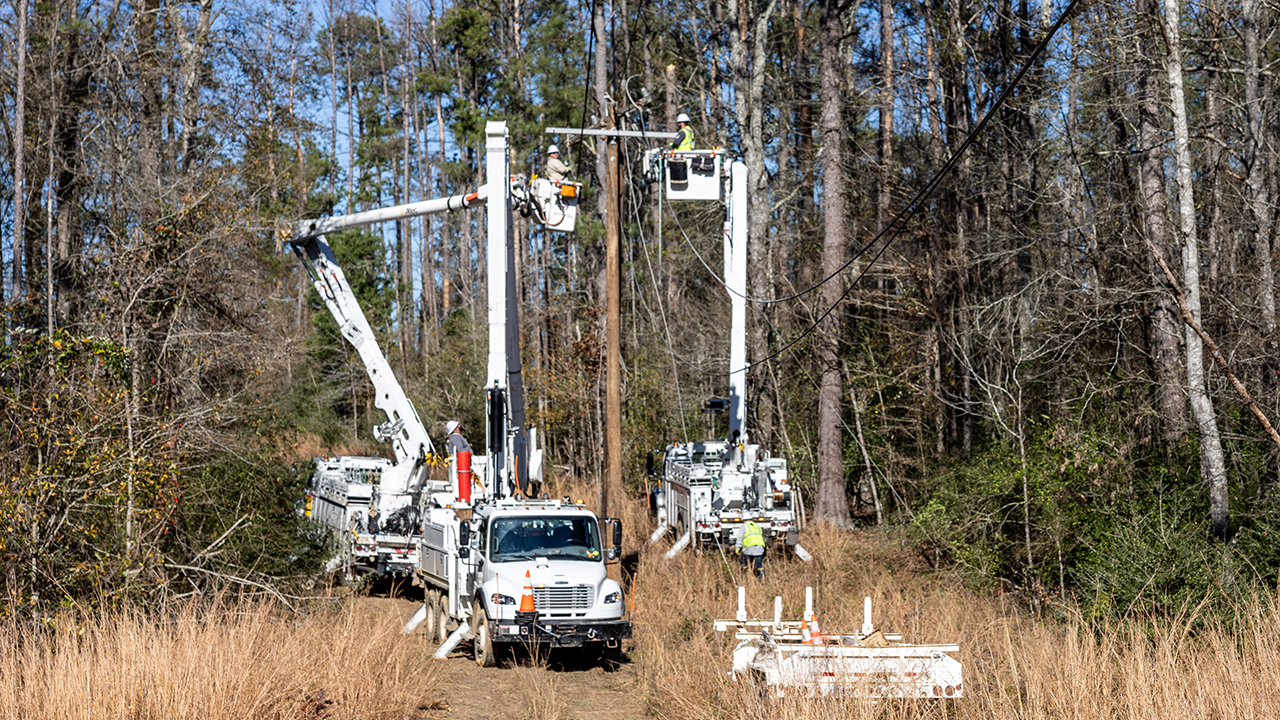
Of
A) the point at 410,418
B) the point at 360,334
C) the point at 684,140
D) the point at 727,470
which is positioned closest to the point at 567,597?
the point at 410,418

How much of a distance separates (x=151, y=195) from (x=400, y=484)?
20.2 ft

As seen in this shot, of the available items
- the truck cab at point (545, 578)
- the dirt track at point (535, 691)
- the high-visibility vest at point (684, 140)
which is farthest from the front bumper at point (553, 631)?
the high-visibility vest at point (684, 140)

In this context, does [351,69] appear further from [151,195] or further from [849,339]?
[151,195]

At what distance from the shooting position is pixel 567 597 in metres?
14.7

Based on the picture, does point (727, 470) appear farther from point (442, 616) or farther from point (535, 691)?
point (535, 691)

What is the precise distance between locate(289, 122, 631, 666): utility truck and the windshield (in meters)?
0.01

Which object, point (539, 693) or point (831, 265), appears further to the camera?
point (831, 265)

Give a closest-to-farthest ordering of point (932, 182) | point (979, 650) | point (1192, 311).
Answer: point (979, 650) < point (932, 182) < point (1192, 311)

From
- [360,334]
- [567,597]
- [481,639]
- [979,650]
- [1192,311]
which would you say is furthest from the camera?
[360,334]

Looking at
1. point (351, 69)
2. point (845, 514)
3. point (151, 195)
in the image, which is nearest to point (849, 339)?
point (845, 514)

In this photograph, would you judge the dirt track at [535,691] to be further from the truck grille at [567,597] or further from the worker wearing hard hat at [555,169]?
the worker wearing hard hat at [555,169]

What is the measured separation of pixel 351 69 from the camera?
5672 cm

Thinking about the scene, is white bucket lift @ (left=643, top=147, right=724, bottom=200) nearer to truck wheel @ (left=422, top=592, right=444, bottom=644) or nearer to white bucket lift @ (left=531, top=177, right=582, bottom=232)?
white bucket lift @ (left=531, top=177, right=582, bottom=232)

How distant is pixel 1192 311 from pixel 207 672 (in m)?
12.7
